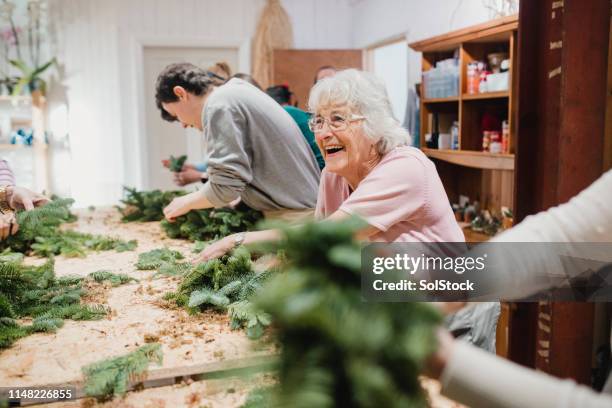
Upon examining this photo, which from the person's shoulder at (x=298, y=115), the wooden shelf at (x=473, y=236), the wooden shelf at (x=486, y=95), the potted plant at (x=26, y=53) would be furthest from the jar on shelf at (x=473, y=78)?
the potted plant at (x=26, y=53)

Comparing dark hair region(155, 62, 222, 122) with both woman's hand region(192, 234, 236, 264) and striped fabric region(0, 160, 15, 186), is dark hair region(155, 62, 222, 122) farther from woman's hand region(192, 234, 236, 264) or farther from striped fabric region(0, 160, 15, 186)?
woman's hand region(192, 234, 236, 264)

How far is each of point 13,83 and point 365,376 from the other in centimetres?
641

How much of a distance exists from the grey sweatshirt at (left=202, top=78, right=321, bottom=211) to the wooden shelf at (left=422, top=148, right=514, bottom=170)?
164 cm

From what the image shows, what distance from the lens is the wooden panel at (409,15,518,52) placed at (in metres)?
3.58

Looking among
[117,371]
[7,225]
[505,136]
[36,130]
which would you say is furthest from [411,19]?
[117,371]

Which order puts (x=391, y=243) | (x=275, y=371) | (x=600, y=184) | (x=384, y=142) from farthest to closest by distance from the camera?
(x=384, y=142)
(x=391, y=243)
(x=600, y=184)
(x=275, y=371)

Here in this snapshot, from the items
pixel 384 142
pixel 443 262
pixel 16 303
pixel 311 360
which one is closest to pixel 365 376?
pixel 311 360

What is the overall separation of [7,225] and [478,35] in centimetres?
313

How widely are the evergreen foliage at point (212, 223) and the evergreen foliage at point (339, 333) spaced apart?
75.7 inches

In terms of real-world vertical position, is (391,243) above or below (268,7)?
below

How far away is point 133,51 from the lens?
256 inches

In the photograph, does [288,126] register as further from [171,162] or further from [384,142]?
[171,162]

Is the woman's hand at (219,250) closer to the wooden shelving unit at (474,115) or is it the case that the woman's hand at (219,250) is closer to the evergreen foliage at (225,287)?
the evergreen foliage at (225,287)

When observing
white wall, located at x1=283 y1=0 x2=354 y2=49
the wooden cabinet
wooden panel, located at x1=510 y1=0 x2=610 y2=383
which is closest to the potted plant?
white wall, located at x1=283 y1=0 x2=354 y2=49
